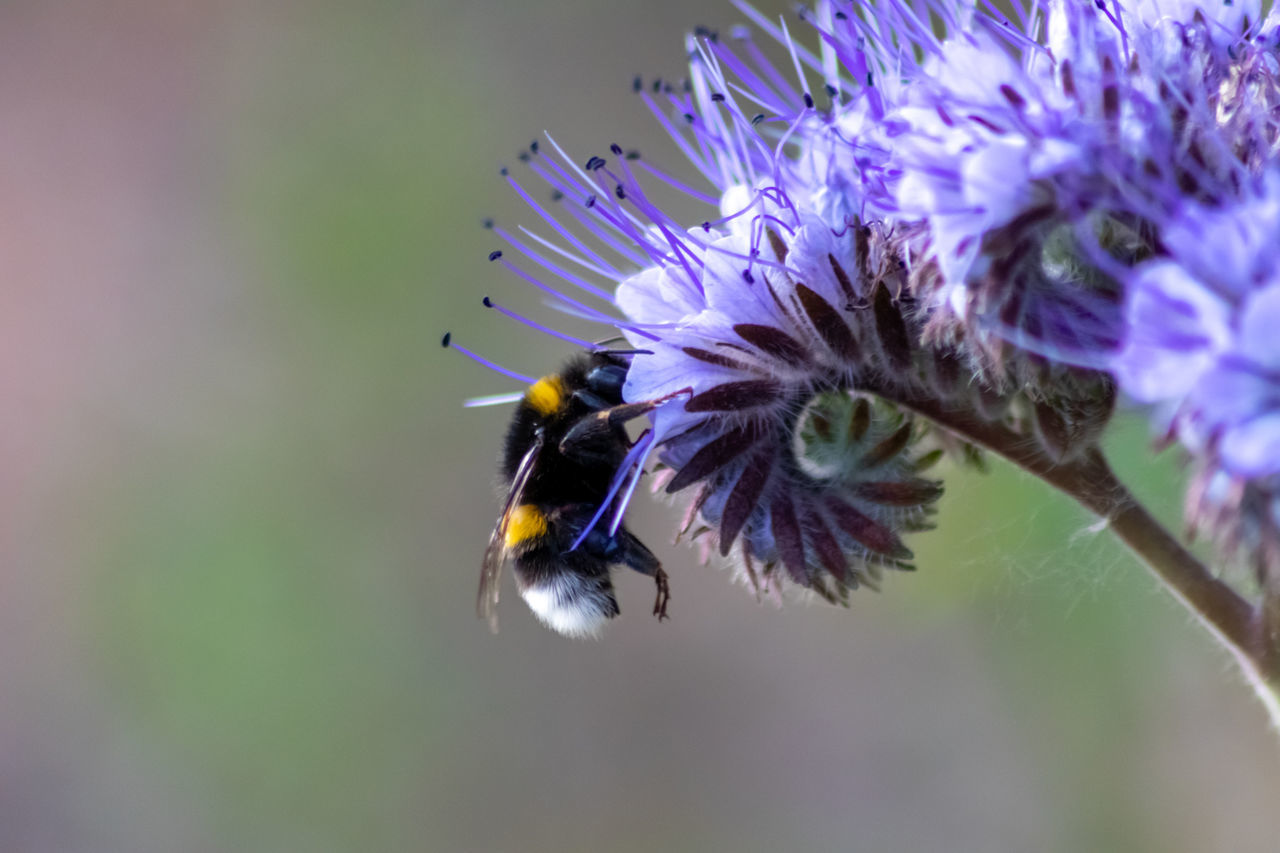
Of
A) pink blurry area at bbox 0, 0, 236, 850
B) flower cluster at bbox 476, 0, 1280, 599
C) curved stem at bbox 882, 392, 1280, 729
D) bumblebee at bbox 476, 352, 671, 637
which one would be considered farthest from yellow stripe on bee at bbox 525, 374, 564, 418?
pink blurry area at bbox 0, 0, 236, 850

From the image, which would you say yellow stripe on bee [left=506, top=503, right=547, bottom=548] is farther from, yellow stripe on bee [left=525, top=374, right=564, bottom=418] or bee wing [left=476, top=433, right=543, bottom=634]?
yellow stripe on bee [left=525, top=374, right=564, bottom=418]

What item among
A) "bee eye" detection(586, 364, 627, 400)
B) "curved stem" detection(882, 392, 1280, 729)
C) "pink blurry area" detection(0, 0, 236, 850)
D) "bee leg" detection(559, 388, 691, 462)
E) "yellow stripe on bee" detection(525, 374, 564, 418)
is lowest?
"curved stem" detection(882, 392, 1280, 729)

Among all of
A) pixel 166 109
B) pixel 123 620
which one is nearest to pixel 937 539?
pixel 123 620

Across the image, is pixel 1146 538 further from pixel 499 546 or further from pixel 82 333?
pixel 82 333

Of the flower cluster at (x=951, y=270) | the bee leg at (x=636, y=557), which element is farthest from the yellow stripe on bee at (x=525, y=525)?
the flower cluster at (x=951, y=270)

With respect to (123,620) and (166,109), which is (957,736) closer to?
(123,620)
